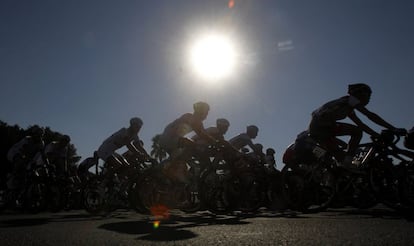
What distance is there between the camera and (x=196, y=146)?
30.2 feet

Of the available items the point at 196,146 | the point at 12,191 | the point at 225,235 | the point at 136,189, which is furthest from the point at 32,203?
the point at 225,235

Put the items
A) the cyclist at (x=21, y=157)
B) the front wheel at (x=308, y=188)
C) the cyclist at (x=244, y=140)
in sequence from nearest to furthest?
1. the front wheel at (x=308, y=188)
2. the cyclist at (x=244, y=140)
3. the cyclist at (x=21, y=157)

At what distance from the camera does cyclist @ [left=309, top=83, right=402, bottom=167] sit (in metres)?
7.78

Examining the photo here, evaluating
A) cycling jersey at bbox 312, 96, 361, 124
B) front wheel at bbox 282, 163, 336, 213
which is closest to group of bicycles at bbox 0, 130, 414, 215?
front wheel at bbox 282, 163, 336, 213

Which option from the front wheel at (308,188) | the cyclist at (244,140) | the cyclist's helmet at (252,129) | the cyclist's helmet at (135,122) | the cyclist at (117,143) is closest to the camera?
the front wheel at (308,188)

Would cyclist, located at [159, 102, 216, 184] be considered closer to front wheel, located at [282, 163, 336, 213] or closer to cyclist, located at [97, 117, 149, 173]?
cyclist, located at [97, 117, 149, 173]

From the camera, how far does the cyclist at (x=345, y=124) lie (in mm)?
7781

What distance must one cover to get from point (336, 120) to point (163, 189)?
3504 millimetres

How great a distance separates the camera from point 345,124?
812cm

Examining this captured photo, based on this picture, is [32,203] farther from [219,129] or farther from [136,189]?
[219,129]

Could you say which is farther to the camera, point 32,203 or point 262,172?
point 32,203

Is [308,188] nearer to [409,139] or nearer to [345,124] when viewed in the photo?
[345,124]

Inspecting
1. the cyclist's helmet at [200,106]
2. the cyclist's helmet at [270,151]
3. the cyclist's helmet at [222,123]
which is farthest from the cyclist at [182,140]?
the cyclist's helmet at [270,151]

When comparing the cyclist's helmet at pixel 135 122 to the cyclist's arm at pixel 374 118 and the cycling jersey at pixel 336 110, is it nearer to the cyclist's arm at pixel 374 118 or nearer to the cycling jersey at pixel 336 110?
the cycling jersey at pixel 336 110
